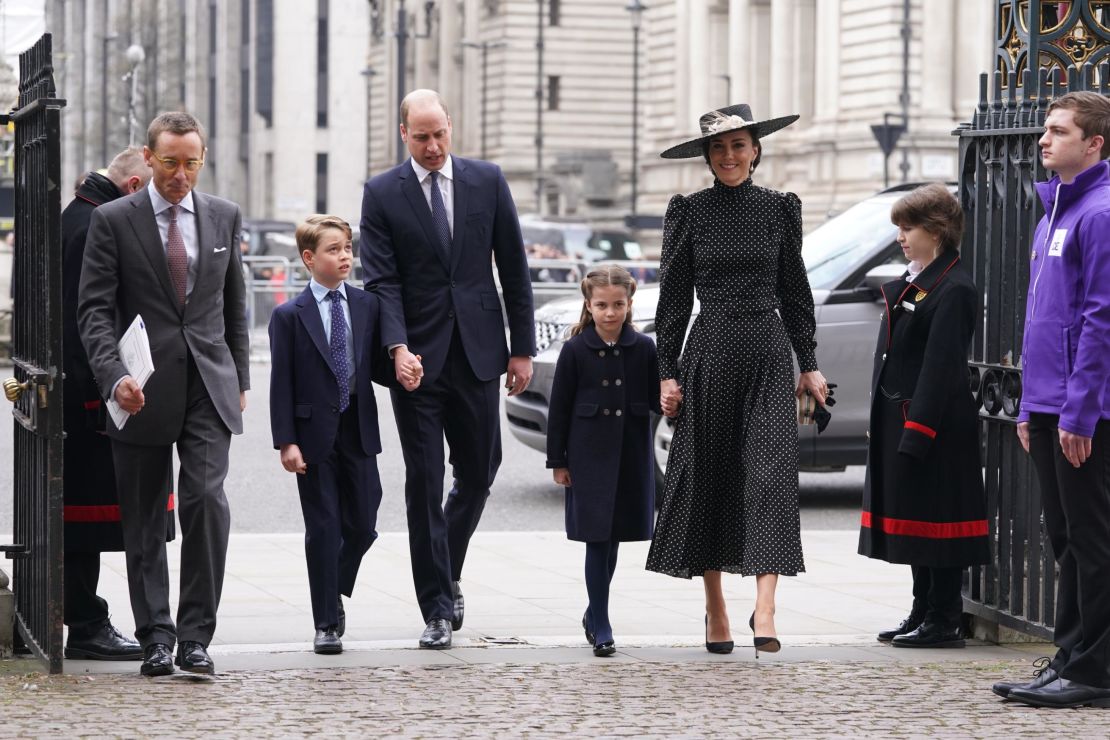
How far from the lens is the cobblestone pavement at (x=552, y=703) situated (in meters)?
6.03

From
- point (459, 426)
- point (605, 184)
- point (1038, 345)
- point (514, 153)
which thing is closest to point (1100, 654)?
point (1038, 345)

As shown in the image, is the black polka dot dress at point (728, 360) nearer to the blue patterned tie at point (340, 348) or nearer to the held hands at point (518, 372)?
the held hands at point (518, 372)

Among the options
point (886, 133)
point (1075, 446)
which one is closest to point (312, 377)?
point (1075, 446)

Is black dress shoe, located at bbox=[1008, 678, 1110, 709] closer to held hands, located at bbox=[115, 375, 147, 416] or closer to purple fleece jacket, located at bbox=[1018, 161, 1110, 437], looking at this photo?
purple fleece jacket, located at bbox=[1018, 161, 1110, 437]

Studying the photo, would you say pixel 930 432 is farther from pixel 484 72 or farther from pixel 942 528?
pixel 484 72

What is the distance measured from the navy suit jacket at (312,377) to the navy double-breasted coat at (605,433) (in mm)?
672

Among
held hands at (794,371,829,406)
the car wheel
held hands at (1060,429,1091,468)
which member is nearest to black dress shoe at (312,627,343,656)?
held hands at (794,371,829,406)

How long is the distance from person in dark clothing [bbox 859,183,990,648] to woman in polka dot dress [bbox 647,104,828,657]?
0.41 metres

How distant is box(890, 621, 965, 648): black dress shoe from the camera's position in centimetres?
767

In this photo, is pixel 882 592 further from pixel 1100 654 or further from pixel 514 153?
pixel 514 153

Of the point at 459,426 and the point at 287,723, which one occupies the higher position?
the point at 459,426

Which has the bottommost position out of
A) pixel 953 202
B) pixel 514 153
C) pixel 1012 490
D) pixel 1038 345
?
pixel 1012 490

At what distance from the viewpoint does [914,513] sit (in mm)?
7570

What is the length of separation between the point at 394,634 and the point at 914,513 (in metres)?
2.00
